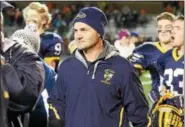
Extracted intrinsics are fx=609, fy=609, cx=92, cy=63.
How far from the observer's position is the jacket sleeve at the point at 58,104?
14.0 ft

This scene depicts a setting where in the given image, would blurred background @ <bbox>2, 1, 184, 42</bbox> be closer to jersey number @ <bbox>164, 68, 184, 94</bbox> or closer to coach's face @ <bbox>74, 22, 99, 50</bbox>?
jersey number @ <bbox>164, 68, 184, 94</bbox>

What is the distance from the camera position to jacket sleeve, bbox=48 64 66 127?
4.26m

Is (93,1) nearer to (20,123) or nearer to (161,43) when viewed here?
(161,43)

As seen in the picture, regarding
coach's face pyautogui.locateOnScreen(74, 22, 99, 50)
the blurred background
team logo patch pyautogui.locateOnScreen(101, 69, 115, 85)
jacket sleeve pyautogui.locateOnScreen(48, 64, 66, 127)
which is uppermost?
coach's face pyautogui.locateOnScreen(74, 22, 99, 50)

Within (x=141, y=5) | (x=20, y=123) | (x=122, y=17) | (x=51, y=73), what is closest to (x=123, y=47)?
(x=51, y=73)

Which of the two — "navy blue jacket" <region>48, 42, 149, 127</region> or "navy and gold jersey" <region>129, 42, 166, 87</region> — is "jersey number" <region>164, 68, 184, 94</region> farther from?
"navy blue jacket" <region>48, 42, 149, 127</region>

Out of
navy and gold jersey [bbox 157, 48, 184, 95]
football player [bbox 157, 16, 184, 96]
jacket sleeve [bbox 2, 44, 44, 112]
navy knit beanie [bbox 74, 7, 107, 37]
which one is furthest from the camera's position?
navy and gold jersey [bbox 157, 48, 184, 95]

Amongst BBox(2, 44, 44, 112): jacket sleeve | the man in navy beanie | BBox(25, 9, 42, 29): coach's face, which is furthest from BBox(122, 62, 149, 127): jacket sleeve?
BBox(25, 9, 42, 29): coach's face

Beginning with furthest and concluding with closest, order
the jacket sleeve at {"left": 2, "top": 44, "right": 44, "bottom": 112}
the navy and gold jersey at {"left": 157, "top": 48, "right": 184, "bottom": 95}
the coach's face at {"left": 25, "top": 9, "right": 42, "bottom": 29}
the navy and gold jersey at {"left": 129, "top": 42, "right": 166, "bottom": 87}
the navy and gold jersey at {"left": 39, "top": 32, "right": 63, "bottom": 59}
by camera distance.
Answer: the navy and gold jersey at {"left": 129, "top": 42, "right": 166, "bottom": 87}, the navy and gold jersey at {"left": 39, "top": 32, "right": 63, "bottom": 59}, the coach's face at {"left": 25, "top": 9, "right": 42, "bottom": 29}, the navy and gold jersey at {"left": 157, "top": 48, "right": 184, "bottom": 95}, the jacket sleeve at {"left": 2, "top": 44, "right": 44, "bottom": 112}

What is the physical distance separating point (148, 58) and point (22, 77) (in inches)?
157

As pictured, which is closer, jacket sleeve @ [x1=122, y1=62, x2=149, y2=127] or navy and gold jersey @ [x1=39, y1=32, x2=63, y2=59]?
jacket sleeve @ [x1=122, y1=62, x2=149, y2=127]

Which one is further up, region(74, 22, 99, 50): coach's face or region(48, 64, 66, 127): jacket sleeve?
region(74, 22, 99, 50): coach's face

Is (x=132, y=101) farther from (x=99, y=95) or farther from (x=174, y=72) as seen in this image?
(x=174, y=72)

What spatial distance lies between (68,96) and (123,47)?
11.0 meters
